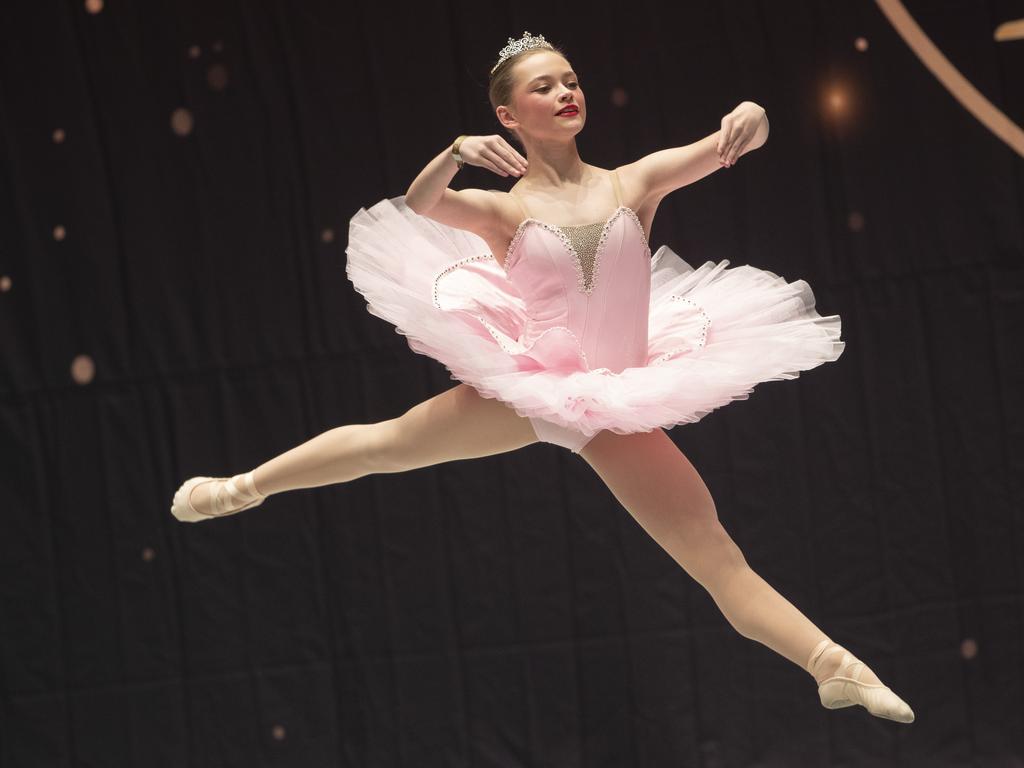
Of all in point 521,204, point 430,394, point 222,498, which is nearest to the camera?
point 521,204

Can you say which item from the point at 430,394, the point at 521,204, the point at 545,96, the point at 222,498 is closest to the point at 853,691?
the point at 521,204

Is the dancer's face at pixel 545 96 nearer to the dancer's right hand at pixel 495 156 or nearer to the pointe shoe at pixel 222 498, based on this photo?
the dancer's right hand at pixel 495 156

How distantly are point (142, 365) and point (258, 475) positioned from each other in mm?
1325

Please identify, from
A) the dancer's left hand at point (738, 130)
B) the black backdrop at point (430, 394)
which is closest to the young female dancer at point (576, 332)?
the dancer's left hand at point (738, 130)

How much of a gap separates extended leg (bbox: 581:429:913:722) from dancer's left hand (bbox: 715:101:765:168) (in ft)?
1.54

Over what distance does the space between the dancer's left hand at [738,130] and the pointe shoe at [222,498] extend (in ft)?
3.39

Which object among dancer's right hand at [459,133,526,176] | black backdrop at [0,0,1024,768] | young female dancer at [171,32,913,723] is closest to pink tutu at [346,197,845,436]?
young female dancer at [171,32,913,723]

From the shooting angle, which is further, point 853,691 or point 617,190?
point 617,190

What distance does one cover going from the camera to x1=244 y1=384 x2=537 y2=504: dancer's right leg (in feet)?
7.09

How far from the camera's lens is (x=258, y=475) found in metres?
2.37

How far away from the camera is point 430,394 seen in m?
3.43

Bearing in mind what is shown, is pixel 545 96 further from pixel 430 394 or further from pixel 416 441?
pixel 430 394

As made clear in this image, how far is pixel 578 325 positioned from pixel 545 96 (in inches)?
15.2

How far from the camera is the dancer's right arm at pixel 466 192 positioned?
196cm
